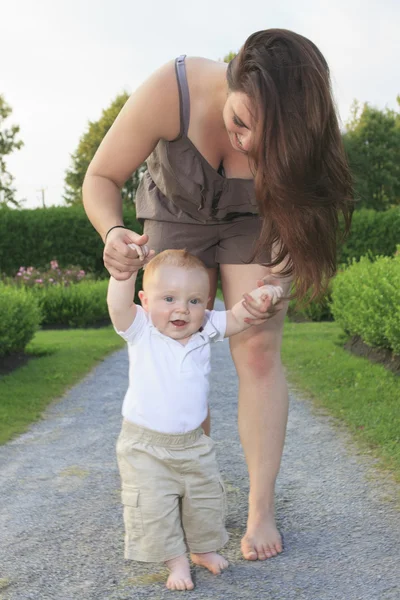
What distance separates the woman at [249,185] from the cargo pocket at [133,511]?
42cm

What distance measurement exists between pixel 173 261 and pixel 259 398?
2.06 ft

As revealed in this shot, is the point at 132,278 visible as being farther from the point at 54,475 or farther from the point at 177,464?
the point at 54,475

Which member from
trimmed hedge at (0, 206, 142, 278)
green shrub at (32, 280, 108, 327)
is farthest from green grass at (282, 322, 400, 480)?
trimmed hedge at (0, 206, 142, 278)

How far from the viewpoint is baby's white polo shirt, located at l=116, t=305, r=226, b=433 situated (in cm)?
228

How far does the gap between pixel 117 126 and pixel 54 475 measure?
1.84m

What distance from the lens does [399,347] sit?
555 centimetres

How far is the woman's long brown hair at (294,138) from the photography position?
2.03 m

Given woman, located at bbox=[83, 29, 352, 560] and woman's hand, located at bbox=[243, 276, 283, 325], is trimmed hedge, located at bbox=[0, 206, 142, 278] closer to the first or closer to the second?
woman, located at bbox=[83, 29, 352, 560]

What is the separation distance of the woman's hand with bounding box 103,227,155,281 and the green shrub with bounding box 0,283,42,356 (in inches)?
183

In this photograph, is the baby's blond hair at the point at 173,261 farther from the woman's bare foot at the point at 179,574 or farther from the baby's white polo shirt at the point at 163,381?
the woman's bare foot at the point at 179,574

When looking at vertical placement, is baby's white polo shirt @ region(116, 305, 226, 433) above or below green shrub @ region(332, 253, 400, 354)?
above

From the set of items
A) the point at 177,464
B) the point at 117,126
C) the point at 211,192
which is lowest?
the point at 177,464

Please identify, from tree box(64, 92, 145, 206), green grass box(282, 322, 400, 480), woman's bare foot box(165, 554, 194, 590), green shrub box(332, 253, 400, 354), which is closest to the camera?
woman's bare foot box(165, 554, 194, 590)

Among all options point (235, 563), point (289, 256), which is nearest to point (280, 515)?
point (235, 563)
